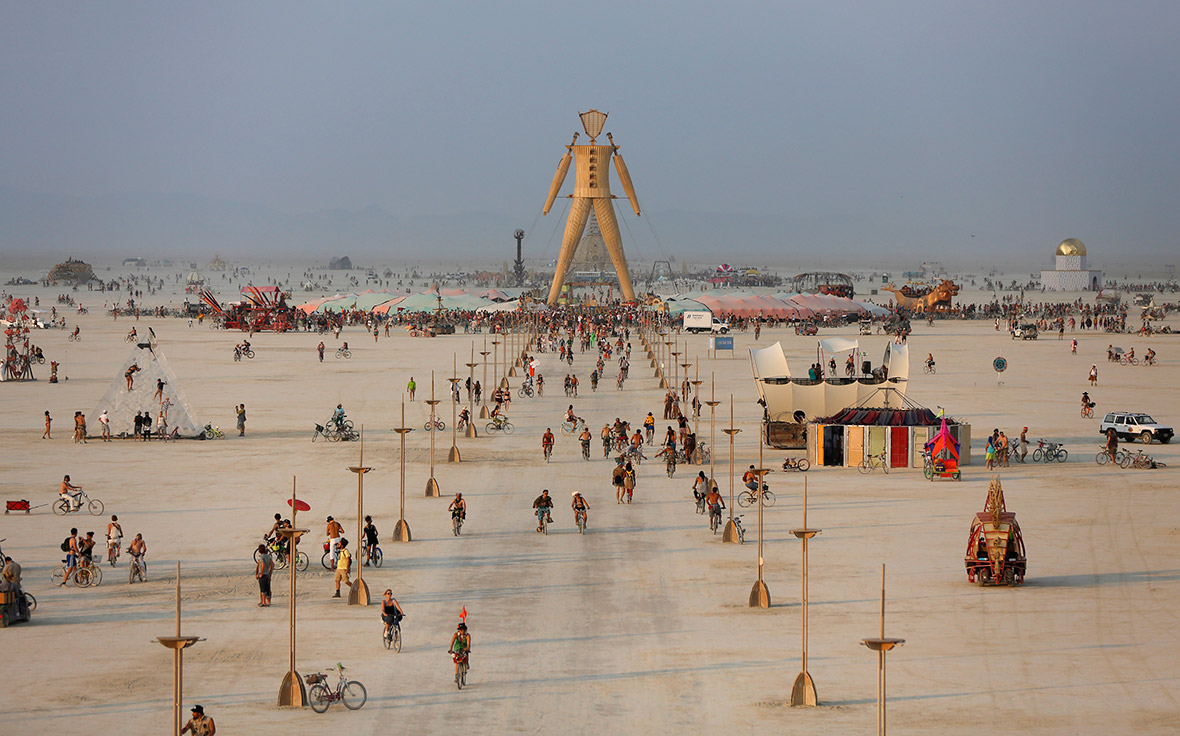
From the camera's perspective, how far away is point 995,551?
24.0 meters

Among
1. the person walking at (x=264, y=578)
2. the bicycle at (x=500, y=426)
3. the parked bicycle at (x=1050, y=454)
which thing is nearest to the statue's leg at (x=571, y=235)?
the bicycle at (x=500, y=426)

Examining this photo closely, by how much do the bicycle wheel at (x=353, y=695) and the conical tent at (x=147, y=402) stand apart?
2597 cm

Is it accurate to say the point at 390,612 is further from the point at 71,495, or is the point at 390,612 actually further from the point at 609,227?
the point at 609,227

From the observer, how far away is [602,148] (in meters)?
114

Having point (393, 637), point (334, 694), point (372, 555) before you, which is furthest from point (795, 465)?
point (334, 694)

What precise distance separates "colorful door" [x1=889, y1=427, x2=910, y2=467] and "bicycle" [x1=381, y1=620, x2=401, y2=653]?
20265 millimetres

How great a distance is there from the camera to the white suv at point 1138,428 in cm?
4194

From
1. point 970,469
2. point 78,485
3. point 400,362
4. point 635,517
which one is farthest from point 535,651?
point 400,362

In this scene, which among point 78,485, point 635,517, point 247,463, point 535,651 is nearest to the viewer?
point 535,651

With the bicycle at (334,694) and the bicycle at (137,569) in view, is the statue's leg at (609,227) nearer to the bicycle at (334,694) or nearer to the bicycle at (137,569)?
the bicycle at (137,569)

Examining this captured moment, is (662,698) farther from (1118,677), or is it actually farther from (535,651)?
(1118,677)

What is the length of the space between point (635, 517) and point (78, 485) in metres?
13.5

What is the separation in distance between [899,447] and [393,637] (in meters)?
20.6

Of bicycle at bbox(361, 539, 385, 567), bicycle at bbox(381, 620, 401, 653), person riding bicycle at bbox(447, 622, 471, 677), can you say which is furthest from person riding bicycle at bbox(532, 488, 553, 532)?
person riding bicycle at bbox(447, 622, 471, 677)
